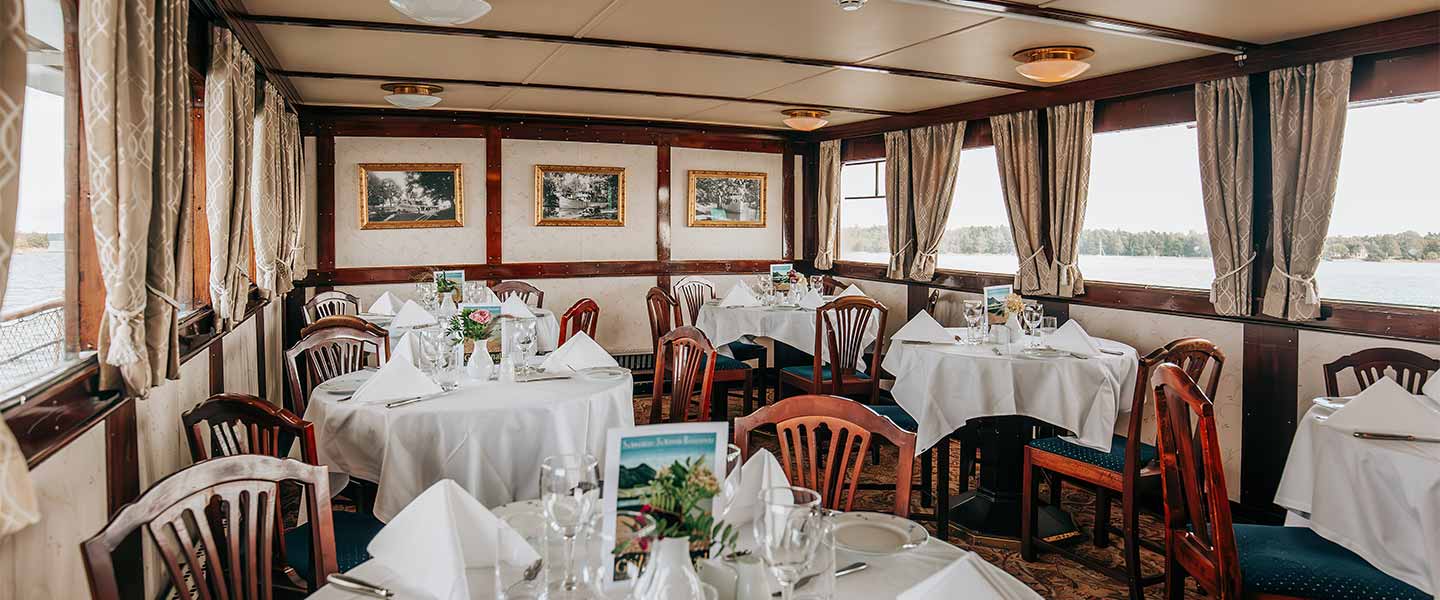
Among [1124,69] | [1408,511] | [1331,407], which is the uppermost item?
[1124,69]

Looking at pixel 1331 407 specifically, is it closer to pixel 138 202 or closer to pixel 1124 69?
pixel 1124 69

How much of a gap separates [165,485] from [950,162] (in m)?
6.44

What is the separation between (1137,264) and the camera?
5.60 meters

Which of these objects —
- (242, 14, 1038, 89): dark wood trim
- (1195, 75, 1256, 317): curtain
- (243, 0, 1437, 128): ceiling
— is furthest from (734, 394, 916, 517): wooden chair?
(1195, 75, 1256, 317): curtain

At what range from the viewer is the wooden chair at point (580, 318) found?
5945mm

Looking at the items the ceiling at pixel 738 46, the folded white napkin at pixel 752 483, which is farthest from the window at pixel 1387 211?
the folded white napkin at pixel 752 483

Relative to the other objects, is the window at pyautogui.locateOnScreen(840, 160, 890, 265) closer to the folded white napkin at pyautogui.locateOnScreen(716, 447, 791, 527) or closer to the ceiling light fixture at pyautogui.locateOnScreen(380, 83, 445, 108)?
the ceiling light fixture at pyautogui.locateOnScreen(380, 83, 445, 108)

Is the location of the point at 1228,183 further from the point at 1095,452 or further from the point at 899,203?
the point at 899,203

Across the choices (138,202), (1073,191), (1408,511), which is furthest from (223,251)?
(1073,191)

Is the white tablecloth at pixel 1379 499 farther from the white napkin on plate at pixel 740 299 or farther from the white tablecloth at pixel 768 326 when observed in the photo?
the white napkin on plate at pixel 740 299

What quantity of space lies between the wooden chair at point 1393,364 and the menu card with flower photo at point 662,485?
11.8 feet

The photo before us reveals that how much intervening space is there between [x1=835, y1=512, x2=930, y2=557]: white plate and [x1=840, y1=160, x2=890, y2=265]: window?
6343mm

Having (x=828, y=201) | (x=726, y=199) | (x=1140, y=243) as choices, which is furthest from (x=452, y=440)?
(x=828, y=201)

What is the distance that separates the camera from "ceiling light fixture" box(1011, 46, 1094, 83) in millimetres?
4594
